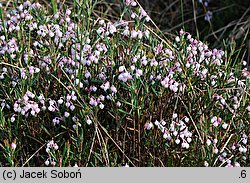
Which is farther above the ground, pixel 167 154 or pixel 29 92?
pixel 29 92

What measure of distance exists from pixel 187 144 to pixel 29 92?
2.22 ft

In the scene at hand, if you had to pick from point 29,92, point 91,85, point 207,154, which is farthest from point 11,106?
point 207,154

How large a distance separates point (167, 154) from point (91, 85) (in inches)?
17.4

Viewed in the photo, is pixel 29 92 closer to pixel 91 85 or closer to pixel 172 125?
pixel 91 85

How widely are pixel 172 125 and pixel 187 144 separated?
0.10 m

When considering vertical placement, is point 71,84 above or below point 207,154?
above

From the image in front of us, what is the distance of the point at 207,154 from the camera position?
223 cm

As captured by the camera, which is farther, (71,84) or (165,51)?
(165,51)

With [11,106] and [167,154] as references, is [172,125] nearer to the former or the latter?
[167,154]

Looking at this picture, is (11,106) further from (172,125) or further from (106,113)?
(172,125)

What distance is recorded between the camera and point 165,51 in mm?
2492

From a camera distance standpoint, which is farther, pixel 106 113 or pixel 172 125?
pixel 106 113

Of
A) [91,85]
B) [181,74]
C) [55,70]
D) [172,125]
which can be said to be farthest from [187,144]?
[55,70]

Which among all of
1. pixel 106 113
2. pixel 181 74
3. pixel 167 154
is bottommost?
pixel 167 154
